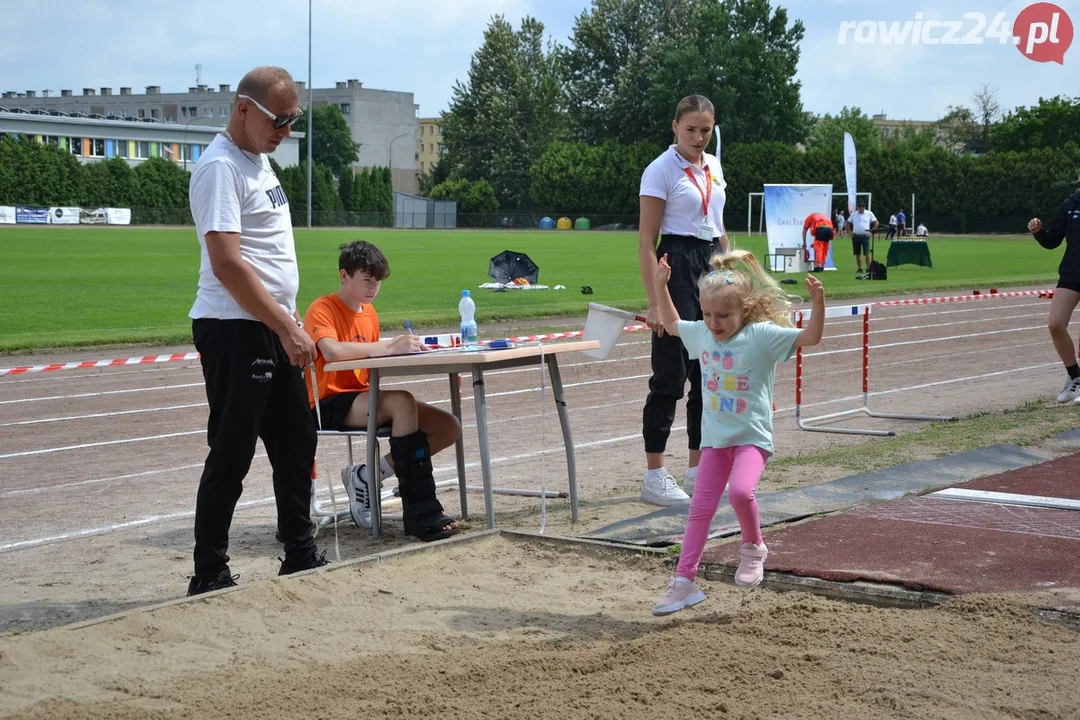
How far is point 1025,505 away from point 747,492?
2.53 m

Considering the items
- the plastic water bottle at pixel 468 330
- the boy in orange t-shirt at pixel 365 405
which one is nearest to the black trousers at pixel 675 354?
the plastic water bottle at pixel 468 330

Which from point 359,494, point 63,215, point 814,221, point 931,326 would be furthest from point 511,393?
point 63,215

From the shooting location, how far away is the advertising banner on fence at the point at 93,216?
7950cm

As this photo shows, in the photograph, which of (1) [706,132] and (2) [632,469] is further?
(2) [632,469]

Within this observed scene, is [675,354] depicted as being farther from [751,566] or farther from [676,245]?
[751,566]

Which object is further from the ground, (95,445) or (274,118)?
(274,118)

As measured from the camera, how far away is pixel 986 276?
1241 inches

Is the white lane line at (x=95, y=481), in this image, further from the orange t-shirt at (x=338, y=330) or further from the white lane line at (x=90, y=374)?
the white lane line at (x=90, y=374)

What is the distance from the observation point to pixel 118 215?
80125 millimetres

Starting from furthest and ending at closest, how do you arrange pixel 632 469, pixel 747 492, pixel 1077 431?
1. pixel 1077 431
2. pixel 632 469
3. pixel 747 492

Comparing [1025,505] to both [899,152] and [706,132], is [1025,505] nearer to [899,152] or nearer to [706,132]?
[706,132]

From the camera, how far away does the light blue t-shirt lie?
4.97 metres

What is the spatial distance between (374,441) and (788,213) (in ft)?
94.6

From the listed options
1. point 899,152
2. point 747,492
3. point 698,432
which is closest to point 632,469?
point 698,432
